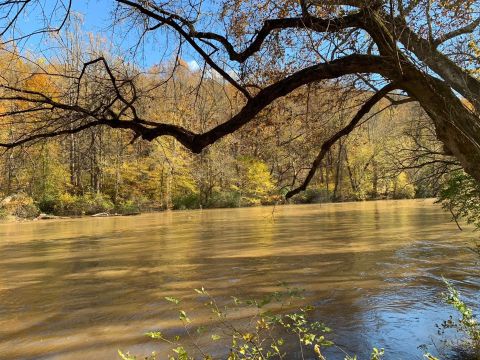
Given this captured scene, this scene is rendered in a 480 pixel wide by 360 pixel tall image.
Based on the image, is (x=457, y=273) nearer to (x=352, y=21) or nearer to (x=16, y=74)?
(x=352, y=21)

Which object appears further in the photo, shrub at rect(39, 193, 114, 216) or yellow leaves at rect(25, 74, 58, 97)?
shrub at rect(39, 193, 114, 216)

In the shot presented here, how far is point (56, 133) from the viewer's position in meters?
3.28

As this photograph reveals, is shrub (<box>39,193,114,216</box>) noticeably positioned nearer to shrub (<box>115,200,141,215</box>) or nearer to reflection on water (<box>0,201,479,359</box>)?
shrub (<box>115,200,141,215</box>)

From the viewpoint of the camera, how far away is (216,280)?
31.9 feet

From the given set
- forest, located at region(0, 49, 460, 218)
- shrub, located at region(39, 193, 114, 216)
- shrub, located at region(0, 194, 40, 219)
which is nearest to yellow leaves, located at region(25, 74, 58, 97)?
forest, located at region(0, 49, 460, 218)

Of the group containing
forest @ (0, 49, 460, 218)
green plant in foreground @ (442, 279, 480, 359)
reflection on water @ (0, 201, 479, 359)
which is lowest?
reflection on water @ (0, 201, 479, 359)

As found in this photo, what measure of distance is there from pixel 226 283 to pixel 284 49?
5778 mm

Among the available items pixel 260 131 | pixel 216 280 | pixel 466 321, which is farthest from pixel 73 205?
pixel 466 321

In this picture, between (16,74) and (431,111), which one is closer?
(431,111)

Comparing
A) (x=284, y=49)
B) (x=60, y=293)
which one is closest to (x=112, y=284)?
(x=60, y=293)

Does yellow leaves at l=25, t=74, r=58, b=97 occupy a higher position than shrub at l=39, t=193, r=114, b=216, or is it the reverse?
yellow leaves at l=25, t=74, r=58, b=97

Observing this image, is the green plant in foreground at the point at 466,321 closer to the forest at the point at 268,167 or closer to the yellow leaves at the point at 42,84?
the forest at the point at 268,167

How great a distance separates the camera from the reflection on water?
20.5 ft

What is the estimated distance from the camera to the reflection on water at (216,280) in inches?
246
